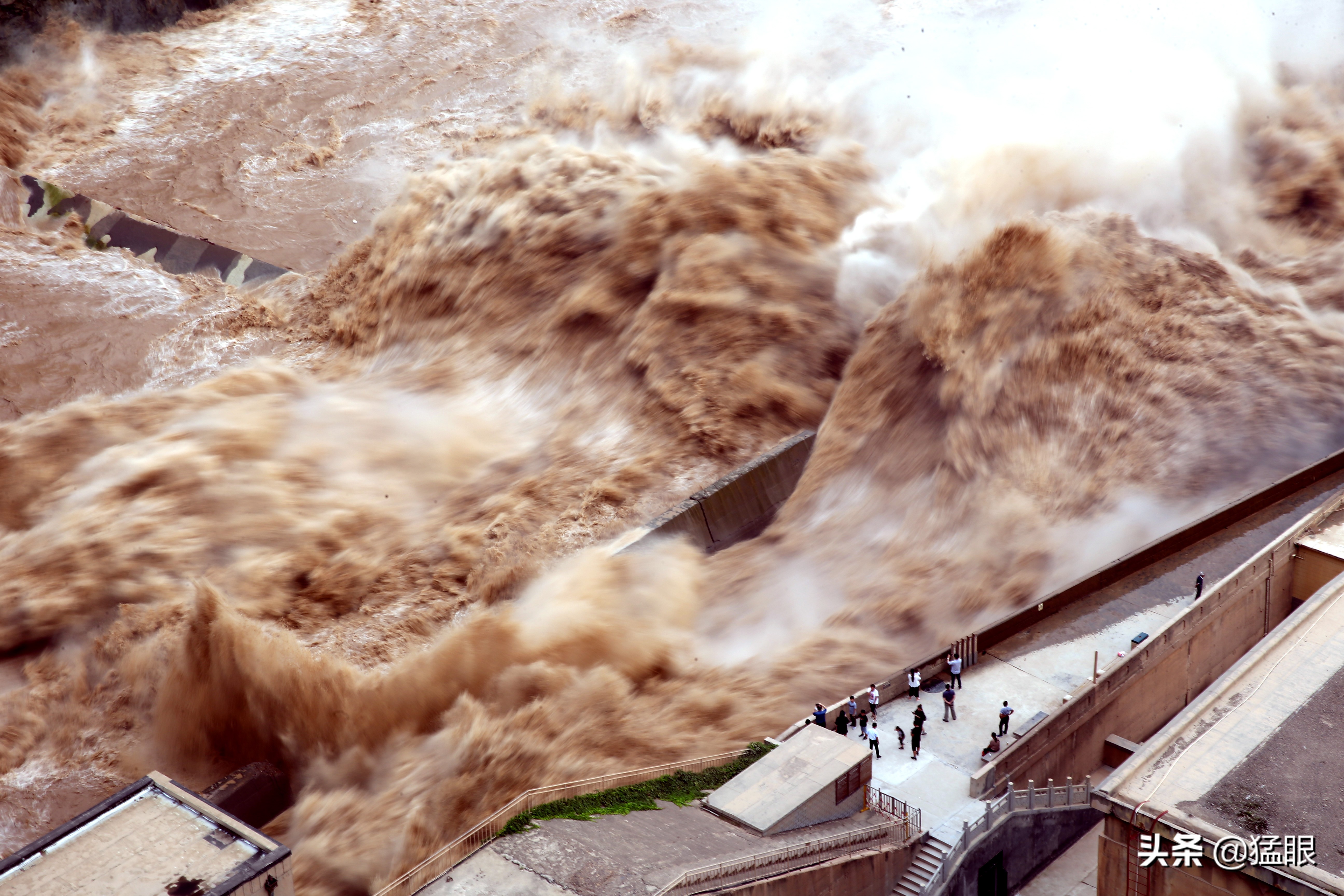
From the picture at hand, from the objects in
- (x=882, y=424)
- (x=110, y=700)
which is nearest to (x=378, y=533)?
(x=110, y=700)

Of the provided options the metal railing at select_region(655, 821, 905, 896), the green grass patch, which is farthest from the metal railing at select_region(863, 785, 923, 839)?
the green grass patch

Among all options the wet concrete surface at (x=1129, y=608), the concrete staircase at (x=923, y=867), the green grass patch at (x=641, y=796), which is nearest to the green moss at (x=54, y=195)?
the green grass patch at (x=641, y=796)

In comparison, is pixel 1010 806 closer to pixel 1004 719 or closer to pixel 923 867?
pixel 1004 719

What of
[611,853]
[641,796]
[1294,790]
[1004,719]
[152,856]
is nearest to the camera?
[152,856]

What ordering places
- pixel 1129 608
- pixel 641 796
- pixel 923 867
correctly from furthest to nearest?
pixel 1129 608, pixel 641 796, pixel 923 867

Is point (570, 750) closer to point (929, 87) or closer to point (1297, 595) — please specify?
point (1297, 595)

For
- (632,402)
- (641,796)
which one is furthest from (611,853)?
(632,402)
